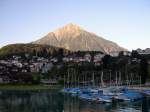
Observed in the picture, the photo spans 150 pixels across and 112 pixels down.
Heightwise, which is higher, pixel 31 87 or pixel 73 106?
pixel 31 87

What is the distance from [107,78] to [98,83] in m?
6.48

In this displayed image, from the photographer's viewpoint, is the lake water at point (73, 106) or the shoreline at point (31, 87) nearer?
the lake water at point (73, 106)

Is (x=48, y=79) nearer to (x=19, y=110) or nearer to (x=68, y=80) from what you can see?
(x=68, y=80)

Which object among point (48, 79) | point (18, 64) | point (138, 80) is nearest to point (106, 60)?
point (48, 79)

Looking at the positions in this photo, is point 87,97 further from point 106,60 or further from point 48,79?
point 106,60

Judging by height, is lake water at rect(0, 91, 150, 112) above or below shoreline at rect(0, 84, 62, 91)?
below

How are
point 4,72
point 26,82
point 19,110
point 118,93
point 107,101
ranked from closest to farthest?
1. point 19,110
2. point 107,101
3. point 118,93
4. point 26,82
5. point 4,72

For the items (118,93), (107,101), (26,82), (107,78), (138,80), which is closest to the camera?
(107,101)

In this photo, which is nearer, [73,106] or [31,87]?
[73,106]

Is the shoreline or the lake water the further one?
the shoreline

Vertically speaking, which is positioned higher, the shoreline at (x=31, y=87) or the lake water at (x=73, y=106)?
the shoreline at (x=31, y=87)

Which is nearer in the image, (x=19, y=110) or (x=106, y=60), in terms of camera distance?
(x=19, y=110)

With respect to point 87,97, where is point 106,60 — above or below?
above

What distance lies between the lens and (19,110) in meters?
54.3
